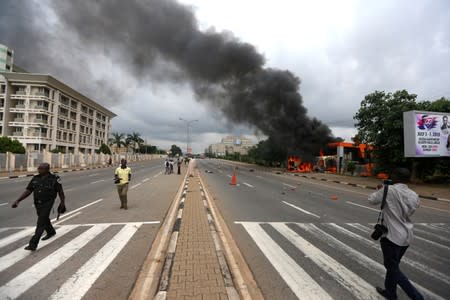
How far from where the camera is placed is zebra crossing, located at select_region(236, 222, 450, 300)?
3.30 meters

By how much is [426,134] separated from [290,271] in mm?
18001

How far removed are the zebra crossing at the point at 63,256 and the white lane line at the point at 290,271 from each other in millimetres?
2537

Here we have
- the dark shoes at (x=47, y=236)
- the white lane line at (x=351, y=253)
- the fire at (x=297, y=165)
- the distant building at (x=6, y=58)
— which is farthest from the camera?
the distant building at (x=6, y=58)

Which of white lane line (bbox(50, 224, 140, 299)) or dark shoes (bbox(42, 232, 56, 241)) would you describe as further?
dark shoes (bbox(42, 232, 56, 241))

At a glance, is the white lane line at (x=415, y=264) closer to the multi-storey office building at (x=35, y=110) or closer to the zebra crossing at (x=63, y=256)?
the zebra crossing at (x=63, y=256)

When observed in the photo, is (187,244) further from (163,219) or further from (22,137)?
(22,137)

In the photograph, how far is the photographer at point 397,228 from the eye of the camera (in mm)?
2932

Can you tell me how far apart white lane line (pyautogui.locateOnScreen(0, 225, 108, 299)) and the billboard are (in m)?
18.8

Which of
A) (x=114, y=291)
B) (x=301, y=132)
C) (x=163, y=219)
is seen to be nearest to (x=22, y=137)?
(x=301, y=132)

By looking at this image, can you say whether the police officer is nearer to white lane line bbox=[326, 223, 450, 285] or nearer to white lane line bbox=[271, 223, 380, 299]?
white lane line bbox=[271, 223, 380, 299]

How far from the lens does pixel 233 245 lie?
473 centimetres

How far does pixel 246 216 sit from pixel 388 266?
14.9ft

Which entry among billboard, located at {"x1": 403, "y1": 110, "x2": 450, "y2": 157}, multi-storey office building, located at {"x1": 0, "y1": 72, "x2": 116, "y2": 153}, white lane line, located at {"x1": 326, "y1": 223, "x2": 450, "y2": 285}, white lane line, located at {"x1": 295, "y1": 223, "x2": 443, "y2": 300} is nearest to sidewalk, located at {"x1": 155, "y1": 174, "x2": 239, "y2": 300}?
white lane line, located at {"x1": 295, "y1": 223, "x2": 443, "y2": 300}

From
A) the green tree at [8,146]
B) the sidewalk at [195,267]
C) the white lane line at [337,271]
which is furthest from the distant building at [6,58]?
the white lane line at [337,271]
